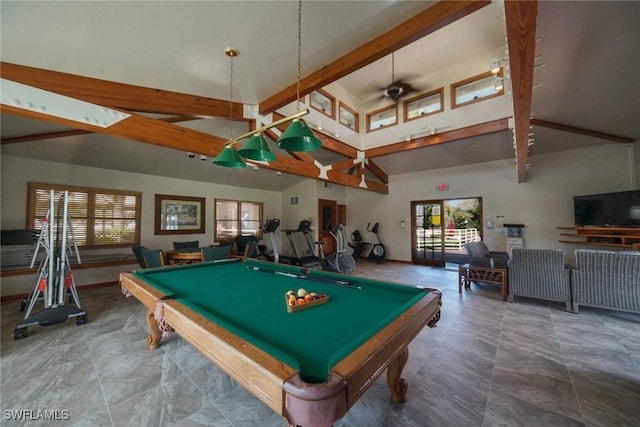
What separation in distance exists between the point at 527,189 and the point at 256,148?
21.9 ft

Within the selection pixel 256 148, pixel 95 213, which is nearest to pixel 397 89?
pixel 256 148

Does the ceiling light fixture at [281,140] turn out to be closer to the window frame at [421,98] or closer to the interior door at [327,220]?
the window frame at [421,98]

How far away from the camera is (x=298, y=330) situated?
1.26 meters

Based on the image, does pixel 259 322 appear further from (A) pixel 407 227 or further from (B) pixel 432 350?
(A) pixel 407 227

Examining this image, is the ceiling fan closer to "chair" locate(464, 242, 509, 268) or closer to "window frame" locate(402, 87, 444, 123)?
"window frame" locate(402, 87, 444, 123)

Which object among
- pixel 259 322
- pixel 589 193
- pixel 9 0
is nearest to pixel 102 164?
pixel 9 0

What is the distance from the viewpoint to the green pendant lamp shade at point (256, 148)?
7.86 ft

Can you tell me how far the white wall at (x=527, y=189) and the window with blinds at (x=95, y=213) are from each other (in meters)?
7.10

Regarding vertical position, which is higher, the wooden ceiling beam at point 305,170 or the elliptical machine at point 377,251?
the wooden ceiling beam at point 305,170

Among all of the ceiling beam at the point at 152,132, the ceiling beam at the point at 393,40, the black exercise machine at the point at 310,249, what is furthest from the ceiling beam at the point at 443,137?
the ceiling beam at the point at 152,132

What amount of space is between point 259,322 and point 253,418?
87 centimetres

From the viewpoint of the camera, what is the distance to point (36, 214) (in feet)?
14.4

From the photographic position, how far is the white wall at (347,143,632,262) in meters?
5.07

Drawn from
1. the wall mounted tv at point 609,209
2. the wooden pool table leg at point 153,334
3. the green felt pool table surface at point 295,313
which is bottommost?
the wooden pool table leg at point 153,334
